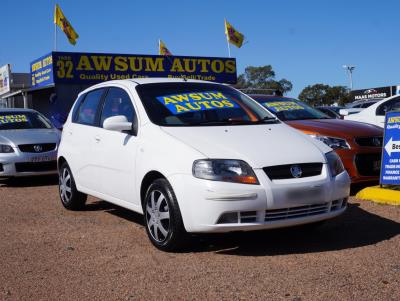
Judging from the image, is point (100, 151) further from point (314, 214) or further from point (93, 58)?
point (93, 58)

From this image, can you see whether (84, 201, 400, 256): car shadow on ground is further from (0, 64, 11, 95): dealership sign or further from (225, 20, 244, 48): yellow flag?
(0, 64, 11, 95): dealership sign

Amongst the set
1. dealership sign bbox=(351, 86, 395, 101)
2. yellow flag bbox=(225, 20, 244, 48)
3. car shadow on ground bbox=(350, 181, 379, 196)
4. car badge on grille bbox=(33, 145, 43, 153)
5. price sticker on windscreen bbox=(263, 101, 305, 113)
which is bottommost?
car shadow on ground bbox=(350, 181, 379, 196)

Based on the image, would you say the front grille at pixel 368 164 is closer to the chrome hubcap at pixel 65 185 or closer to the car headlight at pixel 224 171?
the car headlight at pixel 224 171

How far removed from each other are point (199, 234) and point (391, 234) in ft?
6.42

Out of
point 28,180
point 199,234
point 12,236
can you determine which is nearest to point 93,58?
point 28,180

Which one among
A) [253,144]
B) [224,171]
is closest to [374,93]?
[253,144]

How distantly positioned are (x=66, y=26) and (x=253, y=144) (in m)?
20.7

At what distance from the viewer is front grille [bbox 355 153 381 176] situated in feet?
24.8

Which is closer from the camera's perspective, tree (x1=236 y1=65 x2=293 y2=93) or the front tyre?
the front tyre

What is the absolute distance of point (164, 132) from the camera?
5109mm

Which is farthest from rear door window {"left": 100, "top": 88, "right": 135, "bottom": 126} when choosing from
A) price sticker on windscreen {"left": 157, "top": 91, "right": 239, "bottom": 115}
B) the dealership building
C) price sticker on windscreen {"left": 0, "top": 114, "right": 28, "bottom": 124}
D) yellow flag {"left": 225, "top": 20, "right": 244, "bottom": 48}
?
yellow flag {"left": 225, "top": 20, "right": 244, "bottom": 48}

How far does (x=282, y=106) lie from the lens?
30.1 ft

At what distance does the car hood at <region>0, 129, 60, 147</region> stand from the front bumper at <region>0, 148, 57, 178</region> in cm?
22

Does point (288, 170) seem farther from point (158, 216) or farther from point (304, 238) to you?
point (158, 216)
